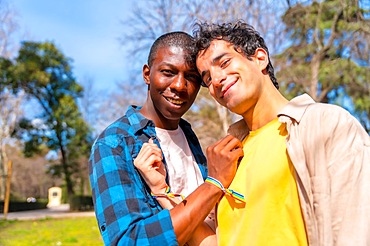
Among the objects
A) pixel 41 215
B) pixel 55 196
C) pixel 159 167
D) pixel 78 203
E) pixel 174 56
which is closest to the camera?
pixel 159 167

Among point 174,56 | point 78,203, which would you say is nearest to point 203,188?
point 174,56

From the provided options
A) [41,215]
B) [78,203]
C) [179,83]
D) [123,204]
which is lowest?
[78,203]

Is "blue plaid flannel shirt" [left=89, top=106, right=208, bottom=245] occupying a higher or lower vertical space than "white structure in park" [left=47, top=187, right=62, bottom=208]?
higher

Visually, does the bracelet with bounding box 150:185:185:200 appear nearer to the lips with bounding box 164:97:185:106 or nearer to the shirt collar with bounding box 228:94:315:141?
the lips with bounding box 164:97:185:106

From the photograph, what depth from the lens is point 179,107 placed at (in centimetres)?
193

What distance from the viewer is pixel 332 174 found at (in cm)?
126

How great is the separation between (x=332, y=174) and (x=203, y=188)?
516mm

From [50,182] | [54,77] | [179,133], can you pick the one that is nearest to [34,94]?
[54,77]

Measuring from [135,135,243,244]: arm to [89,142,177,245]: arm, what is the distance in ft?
0.13

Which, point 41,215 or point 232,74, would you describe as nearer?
point 232,74

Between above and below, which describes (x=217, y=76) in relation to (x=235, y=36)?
below

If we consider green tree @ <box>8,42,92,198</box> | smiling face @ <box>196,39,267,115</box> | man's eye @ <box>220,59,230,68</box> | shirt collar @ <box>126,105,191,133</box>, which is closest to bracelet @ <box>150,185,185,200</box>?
shirt collar @ <box>126,105,191,133</box>

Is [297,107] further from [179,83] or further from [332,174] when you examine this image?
[179,83]

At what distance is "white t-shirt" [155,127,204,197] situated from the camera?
1.92 meters
